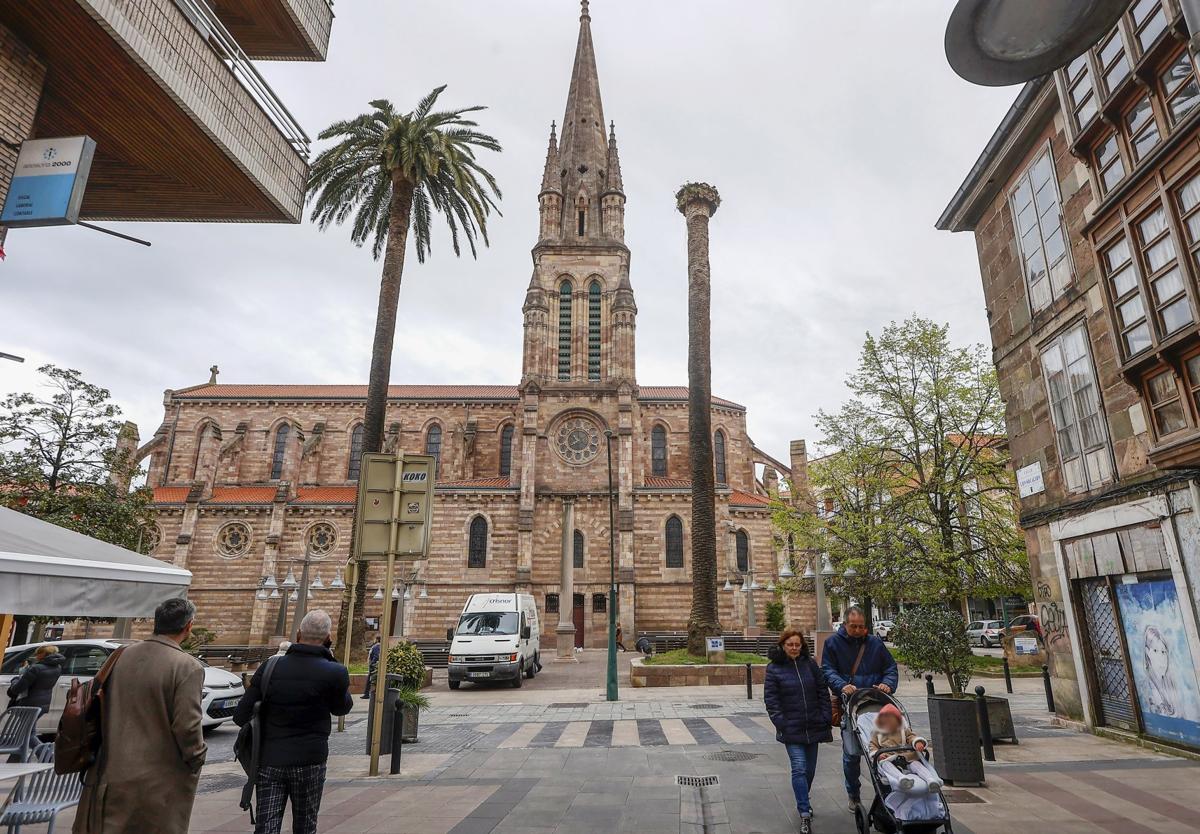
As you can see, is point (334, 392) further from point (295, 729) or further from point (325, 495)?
point (295, 729)

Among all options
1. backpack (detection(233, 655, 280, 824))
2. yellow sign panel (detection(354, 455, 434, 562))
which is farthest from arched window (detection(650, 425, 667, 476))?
backpack (detection(233, 655, 280, 824))

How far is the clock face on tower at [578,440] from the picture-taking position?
37.2 m

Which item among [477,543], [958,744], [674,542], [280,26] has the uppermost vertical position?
[280,26]

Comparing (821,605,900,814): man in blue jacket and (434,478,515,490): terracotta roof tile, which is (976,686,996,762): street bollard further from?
(434,478,515,490): terracotta roof tile

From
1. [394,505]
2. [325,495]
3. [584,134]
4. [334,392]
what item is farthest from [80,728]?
[584,134]

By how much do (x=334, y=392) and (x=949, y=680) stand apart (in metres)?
42.3

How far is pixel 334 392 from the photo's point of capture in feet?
143

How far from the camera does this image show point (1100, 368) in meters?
10.1

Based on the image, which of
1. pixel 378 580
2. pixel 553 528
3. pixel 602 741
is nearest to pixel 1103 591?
pixel 602 741

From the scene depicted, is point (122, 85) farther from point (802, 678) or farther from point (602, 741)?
point (602, 741)

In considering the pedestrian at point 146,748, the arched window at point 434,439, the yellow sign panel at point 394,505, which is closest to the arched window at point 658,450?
the arched window at point 434,439

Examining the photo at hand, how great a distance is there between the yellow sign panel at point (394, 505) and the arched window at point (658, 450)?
31802mm

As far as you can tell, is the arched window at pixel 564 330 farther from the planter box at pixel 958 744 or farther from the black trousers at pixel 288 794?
the black trousers at pixel 288 794

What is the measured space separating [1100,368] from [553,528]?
28.2 meters
